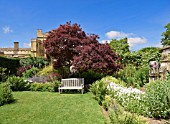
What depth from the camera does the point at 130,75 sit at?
36.5ft

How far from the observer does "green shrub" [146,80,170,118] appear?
391 centimetres

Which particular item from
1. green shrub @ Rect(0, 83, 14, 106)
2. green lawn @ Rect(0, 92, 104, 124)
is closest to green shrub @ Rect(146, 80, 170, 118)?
green lawn @ Rect(0, 92, 104, 124)

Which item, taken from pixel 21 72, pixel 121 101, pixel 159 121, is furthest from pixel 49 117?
pixel 21 72

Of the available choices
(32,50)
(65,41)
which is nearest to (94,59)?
(65,41)

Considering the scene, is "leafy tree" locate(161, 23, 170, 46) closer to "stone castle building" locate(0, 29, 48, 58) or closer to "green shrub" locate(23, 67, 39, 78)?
"stone castle building" locate(0, 29, 48, 58)

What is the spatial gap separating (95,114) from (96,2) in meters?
6.83

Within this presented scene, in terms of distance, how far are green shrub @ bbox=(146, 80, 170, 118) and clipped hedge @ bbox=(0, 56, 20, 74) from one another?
44.0ft

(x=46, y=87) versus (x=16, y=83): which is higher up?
(x=16, y=83)

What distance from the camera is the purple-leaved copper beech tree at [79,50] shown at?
958cm

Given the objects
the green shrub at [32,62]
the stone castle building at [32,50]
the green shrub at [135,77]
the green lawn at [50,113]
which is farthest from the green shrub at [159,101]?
the stone castle building at [32,50]

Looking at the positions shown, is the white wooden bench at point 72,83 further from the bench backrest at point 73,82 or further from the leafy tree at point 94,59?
the leafy tree at point 94,59

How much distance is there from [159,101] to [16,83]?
326 inches

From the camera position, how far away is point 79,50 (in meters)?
10.0

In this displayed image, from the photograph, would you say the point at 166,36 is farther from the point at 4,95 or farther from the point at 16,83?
the point at 4,95
